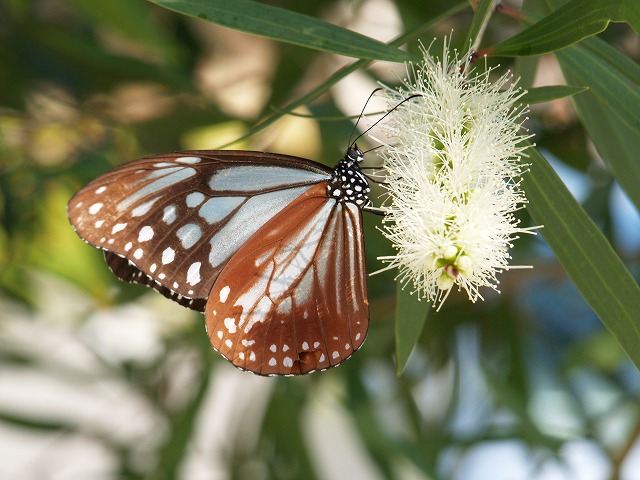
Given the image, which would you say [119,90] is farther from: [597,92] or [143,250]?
[597,92]

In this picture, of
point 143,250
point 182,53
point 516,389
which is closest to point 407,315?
point 143,250

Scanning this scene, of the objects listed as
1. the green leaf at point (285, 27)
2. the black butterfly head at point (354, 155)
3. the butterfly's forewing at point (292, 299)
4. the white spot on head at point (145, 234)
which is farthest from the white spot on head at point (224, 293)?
the green leaf at point (285, 27)

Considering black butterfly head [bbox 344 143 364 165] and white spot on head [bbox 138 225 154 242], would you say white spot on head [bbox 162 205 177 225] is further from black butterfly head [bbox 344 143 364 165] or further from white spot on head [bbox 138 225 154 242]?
black butterfly head [bbox 344 143 364 165]

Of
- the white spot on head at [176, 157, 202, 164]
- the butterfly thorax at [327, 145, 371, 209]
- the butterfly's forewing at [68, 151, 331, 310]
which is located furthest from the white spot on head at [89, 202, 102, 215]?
the butterfly thorax at [327, 145, 371, 209]

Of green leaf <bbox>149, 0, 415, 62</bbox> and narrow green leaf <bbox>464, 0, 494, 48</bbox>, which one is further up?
green leaf <bbox>149, 0, 415, 62</bbox>

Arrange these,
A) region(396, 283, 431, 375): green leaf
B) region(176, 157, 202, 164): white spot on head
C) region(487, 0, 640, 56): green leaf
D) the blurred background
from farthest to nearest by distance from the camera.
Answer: the blurred background, region(176, 157, 202, 164): white spot on head, region(396, 283, 431, 375): green leaf, region(487, 0, 640, 56): green leaf

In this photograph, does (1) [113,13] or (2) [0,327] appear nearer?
(1) [113,13]
